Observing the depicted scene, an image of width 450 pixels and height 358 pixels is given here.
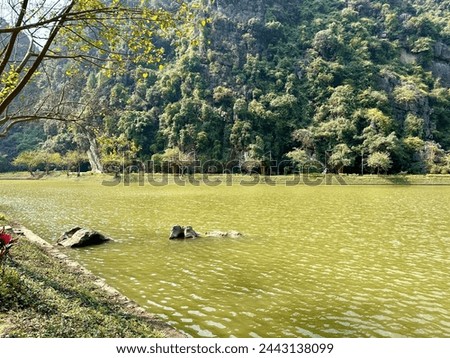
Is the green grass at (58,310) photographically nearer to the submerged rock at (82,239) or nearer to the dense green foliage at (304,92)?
the submerged rock at (82,239)

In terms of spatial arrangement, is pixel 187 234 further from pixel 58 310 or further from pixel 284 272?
pixel 58 310

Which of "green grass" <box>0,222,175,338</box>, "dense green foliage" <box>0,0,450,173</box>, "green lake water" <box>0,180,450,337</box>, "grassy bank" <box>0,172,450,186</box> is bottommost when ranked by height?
"green lake water" <box>0,180,450,337</box>

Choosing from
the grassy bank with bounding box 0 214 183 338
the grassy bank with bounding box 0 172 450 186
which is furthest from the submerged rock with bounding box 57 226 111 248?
the grassy bank with bounding box 0 172 450 186

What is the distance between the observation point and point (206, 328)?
855 centimetres

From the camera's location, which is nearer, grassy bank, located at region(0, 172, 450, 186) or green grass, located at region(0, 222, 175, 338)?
green grass, located at region(0, 222, 175, 338)

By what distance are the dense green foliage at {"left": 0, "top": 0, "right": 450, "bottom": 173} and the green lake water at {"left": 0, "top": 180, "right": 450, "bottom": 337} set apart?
68.5m

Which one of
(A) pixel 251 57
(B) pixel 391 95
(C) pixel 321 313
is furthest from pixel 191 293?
(A) pixel 251 57

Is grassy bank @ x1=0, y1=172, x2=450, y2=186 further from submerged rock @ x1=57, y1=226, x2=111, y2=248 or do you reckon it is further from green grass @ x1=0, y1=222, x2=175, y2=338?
green grass @ x1=0, y1=222, x2=175, y2=338

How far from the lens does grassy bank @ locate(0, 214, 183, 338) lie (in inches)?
254

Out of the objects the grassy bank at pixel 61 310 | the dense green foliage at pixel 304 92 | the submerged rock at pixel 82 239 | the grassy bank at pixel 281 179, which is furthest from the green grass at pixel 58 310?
the dense green foliage at pixel 304 92

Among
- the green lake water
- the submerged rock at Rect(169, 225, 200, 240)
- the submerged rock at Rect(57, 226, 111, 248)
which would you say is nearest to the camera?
the green lake water

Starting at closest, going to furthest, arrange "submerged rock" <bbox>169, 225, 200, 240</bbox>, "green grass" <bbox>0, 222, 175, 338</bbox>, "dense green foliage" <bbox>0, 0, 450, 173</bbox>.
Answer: "green grass" <bbox>0, 222, 175, 338</bbox> < "submerged rock" <bbox>169, 225, 200, 240</bbox> < "dense green foliage" <bbox>0, 0, 450, 173</bbox>

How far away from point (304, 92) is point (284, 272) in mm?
108810

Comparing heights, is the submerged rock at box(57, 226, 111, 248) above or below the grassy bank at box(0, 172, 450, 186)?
below
